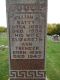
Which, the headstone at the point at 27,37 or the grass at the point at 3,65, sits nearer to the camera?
the headstone at the point at 27,37

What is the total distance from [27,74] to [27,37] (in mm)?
1580

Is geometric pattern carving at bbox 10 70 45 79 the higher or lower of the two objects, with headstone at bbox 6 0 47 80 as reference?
lower

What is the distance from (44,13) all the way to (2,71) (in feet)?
14.6

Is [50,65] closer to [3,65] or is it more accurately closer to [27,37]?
[3,65]

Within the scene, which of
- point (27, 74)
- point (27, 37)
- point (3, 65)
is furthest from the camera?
point (3, 65)

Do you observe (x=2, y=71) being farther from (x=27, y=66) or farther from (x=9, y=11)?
(x=9, y=11)

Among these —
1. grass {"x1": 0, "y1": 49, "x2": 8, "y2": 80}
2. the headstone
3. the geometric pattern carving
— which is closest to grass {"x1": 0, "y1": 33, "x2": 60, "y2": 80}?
grass {"x1": 0, "y1": 49, "x2": 8, "y2": 80}

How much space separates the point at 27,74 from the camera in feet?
38.0

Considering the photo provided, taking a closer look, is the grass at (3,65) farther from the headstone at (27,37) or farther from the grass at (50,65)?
the headstone at (27,37)

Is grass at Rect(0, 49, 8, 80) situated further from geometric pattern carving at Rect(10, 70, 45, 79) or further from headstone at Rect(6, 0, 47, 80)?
headstone at Rect(6, 0, 47, 80)

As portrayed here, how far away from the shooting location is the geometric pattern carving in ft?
37.8

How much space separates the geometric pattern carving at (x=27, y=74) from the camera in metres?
11.5

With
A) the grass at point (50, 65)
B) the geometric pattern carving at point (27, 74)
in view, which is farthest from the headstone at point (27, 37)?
the grass at point (50, 65)

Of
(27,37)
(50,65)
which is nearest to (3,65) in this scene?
(50,65)
